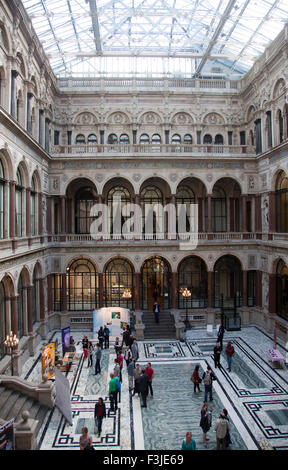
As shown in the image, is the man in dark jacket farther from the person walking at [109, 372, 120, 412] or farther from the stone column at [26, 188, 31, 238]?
the stone column at [26, 188, 31, 238]

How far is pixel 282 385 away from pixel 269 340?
6.91m

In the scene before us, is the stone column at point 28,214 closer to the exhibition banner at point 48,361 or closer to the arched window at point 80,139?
the exhibition banner at point 48,361

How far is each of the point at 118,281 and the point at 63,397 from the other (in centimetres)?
1494

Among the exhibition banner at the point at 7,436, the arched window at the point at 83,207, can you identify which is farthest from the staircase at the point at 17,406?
the arched window at the point at 83,207

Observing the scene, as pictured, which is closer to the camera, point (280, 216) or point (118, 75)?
point (280, 216)

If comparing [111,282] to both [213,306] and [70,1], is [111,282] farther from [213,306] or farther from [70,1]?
[70,1]

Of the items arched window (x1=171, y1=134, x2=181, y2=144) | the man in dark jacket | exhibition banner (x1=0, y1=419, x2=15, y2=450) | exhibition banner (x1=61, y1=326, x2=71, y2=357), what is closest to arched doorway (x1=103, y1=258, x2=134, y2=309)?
exhibition banner (x1=61, y1=326, x2=71, y2=357)

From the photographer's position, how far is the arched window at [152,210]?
98.1 feet

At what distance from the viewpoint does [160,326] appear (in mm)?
25000

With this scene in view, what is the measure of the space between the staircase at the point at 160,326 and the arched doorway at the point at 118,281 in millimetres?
2606

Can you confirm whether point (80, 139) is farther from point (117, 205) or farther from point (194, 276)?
point (194, 276)

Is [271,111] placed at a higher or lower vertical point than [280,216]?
higher

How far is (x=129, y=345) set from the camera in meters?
20.3
